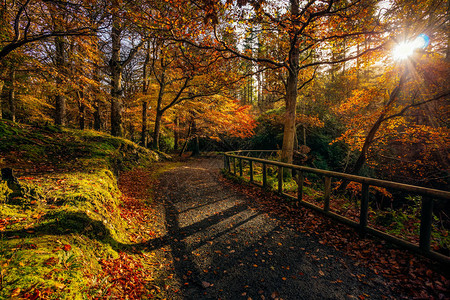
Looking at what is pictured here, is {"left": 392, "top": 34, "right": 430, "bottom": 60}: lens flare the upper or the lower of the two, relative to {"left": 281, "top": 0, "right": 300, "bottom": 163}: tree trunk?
upper

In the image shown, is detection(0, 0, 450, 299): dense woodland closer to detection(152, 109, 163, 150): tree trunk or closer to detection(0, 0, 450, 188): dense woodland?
detection(0, 0, 450, 188): dense woodland

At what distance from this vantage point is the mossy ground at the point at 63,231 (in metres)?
1.85

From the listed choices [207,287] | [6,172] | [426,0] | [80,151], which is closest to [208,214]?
[207,287]

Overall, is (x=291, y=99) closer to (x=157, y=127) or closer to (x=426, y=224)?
(x=426, y=224)

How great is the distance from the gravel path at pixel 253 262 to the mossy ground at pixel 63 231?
0.58 meters

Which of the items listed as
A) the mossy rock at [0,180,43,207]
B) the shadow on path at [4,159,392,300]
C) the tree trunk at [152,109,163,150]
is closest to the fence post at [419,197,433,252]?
the shadow on path at [4,159,392,300]

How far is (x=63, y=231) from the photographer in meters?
2.66

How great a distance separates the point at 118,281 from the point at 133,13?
24.1ft

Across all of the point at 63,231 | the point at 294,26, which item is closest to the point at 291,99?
the point at 294,26

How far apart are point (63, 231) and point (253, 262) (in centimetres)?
301

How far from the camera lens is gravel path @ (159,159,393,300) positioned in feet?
8.59

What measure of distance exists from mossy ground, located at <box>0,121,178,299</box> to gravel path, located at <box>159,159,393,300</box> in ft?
1.91

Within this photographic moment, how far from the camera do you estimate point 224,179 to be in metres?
9.25

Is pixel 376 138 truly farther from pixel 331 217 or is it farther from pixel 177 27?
pixel 177 27
